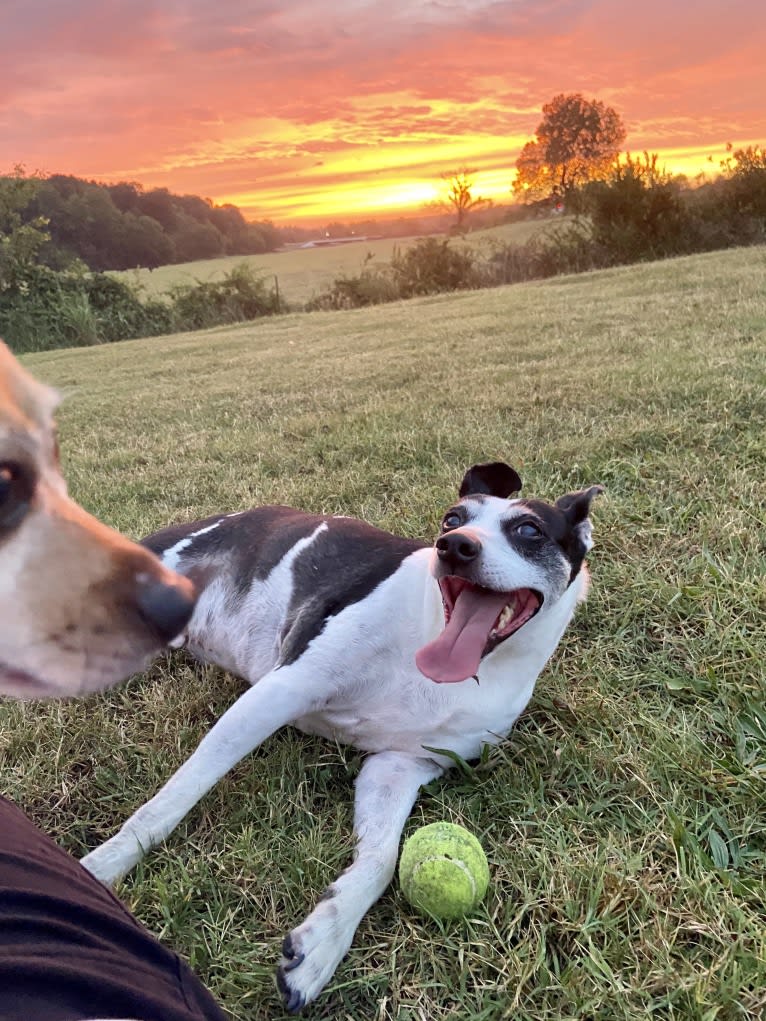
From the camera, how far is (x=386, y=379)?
23.7 ft

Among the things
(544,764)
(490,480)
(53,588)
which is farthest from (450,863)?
(490,480)

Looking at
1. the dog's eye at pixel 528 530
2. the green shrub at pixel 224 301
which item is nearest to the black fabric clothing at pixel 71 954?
the dog's eye at pixel 528 530

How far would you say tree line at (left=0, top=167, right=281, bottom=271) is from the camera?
2114cm

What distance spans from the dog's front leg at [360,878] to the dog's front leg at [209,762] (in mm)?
316

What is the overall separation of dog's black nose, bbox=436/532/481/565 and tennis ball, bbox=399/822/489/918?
726 mm

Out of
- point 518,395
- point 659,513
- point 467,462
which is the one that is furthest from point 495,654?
point 518,395

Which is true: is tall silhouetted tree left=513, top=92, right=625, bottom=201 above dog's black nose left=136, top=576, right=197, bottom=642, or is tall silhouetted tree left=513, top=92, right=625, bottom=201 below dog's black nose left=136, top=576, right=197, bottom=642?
above

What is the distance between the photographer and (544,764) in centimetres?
223

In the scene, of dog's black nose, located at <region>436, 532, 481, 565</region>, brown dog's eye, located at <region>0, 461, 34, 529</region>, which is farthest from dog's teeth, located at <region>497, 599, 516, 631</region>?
brown dog's eye, located at <region>0, 461, 34, 529</region>

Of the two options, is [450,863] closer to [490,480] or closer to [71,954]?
[71,954]

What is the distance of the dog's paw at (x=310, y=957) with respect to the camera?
1.59 m

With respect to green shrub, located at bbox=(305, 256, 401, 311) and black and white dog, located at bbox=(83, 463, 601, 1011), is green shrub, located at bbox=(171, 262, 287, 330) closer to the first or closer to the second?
green shrub, located at bbox=(305, 256, 401, 311)

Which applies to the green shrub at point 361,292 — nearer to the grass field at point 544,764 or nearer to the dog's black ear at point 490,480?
the grass field at point 544,764

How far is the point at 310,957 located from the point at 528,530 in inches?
51.9
